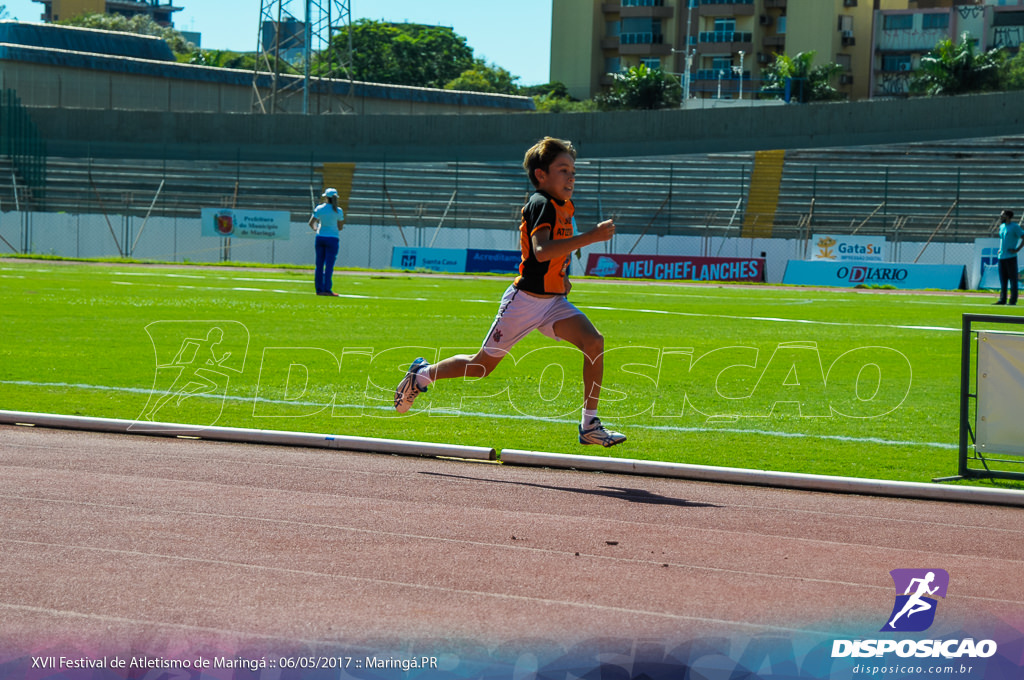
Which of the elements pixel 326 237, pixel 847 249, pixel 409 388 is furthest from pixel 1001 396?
pixel 847 249

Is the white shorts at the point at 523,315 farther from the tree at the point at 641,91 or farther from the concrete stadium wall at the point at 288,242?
the tree at the point at 641,91

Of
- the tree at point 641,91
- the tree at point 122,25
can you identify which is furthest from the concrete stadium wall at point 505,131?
the tree at point 122,25

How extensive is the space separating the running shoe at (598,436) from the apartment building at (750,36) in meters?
83.5

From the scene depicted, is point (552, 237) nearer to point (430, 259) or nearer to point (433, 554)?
point (433, 554)

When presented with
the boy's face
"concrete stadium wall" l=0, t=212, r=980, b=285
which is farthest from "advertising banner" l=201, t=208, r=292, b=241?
the boy's face

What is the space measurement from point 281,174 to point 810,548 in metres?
47.2

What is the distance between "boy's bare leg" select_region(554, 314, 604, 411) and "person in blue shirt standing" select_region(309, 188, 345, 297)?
47.8ft

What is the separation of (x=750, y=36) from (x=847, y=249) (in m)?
66.6

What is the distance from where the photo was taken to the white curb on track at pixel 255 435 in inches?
281

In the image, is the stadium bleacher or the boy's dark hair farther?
the stadium bleacher

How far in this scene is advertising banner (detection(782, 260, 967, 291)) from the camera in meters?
33.4

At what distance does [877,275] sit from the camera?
114ft

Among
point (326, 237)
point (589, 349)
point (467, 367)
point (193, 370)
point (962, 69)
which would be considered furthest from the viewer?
point (962, 69)

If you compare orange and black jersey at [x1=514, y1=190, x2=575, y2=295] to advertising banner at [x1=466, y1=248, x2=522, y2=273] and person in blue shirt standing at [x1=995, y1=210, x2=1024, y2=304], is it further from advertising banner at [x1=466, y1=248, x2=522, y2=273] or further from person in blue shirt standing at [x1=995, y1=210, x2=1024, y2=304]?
advertising banner at [x1=466, y1=248, x2=522, y2=273]
